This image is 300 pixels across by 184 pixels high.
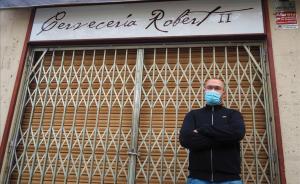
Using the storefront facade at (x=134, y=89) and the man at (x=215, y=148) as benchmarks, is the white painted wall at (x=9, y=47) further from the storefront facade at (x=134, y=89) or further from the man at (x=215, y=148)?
the man at (x=215, y=148)

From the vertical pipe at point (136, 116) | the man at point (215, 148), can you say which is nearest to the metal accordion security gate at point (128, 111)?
the vertical pipe at point (136, 116)

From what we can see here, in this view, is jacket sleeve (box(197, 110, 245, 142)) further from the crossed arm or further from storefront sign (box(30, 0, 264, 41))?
storefront sign (box(30, 0, 264, 41))

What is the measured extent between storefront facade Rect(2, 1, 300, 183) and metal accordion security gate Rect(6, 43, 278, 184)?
0.02m

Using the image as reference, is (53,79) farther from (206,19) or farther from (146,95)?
(206,19)

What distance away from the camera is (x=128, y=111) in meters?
4.82

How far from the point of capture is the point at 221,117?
10.5 feet

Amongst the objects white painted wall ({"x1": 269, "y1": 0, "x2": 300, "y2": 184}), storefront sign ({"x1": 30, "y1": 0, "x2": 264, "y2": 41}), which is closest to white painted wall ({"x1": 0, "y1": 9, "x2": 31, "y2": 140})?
storefront sign ({"x1": 30, "y1": 0, "x2": 264, "y2": 41})

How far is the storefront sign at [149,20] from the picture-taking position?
4.76 m

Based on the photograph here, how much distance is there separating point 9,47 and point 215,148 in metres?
4.37

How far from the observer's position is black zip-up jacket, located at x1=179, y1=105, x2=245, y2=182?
115 inches

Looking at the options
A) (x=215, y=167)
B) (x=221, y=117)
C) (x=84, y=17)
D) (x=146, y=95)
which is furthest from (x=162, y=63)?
(x=215, y=167)

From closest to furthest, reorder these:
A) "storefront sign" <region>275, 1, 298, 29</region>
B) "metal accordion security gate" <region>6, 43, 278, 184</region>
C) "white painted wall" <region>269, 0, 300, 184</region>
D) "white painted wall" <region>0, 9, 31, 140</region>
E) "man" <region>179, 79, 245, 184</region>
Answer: "man" <region>179, 79, 245, 184</region>
"white painted wall" <region>269, 0, 300, 184</region>
"metal accordion security gate" <region>6, 43, 278, 184</region>
"storefront sign" <region>275, 1, 298, 29</region>
"white painted wall" <region>0, 9, 31, 140</region>

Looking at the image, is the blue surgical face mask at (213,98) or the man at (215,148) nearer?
the man at (215,148)

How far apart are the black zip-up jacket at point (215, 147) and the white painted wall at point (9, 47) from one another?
11.6 ft
